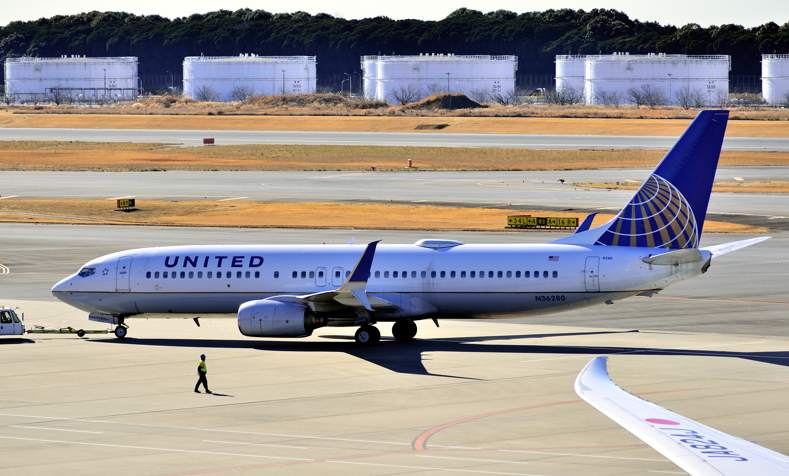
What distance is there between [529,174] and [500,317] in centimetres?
8183

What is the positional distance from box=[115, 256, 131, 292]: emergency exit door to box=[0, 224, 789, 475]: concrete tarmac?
2004 mm

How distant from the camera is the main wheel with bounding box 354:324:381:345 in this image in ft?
152

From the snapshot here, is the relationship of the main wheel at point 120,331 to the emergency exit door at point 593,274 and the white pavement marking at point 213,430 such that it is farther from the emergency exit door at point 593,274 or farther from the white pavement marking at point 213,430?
the emergency exit door at point 593,274

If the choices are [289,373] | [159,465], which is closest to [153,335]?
[289,373]

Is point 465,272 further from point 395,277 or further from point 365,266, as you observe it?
point 365,266

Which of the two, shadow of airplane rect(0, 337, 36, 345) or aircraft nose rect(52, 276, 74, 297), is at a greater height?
aircraft nose rect(52, 276, 74, 297)

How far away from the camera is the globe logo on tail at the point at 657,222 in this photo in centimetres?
4481

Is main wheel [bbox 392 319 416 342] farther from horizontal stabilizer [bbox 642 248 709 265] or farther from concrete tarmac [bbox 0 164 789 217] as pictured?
concrete tarmac [bbox 0 164 789 217]

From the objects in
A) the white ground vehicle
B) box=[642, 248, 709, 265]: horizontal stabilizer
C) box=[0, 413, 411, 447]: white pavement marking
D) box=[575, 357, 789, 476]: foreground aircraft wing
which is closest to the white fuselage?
box=[642, 248, 709, 265]: horizontal stabilizer

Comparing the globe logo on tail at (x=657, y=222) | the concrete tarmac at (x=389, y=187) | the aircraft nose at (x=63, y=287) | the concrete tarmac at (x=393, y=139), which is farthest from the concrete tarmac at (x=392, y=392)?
the concrete tarmac at (x=393, y=139)

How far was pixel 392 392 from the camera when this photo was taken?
38.2m

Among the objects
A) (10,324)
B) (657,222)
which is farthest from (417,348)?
(10,324)

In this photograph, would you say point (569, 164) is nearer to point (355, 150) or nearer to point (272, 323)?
point (355, 150)

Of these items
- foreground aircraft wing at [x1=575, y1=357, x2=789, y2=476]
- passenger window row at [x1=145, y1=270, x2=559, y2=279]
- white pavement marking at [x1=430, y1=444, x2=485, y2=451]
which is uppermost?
foreground aircraft wing at [x1=575, y1=357, x2=789, y2=476]
